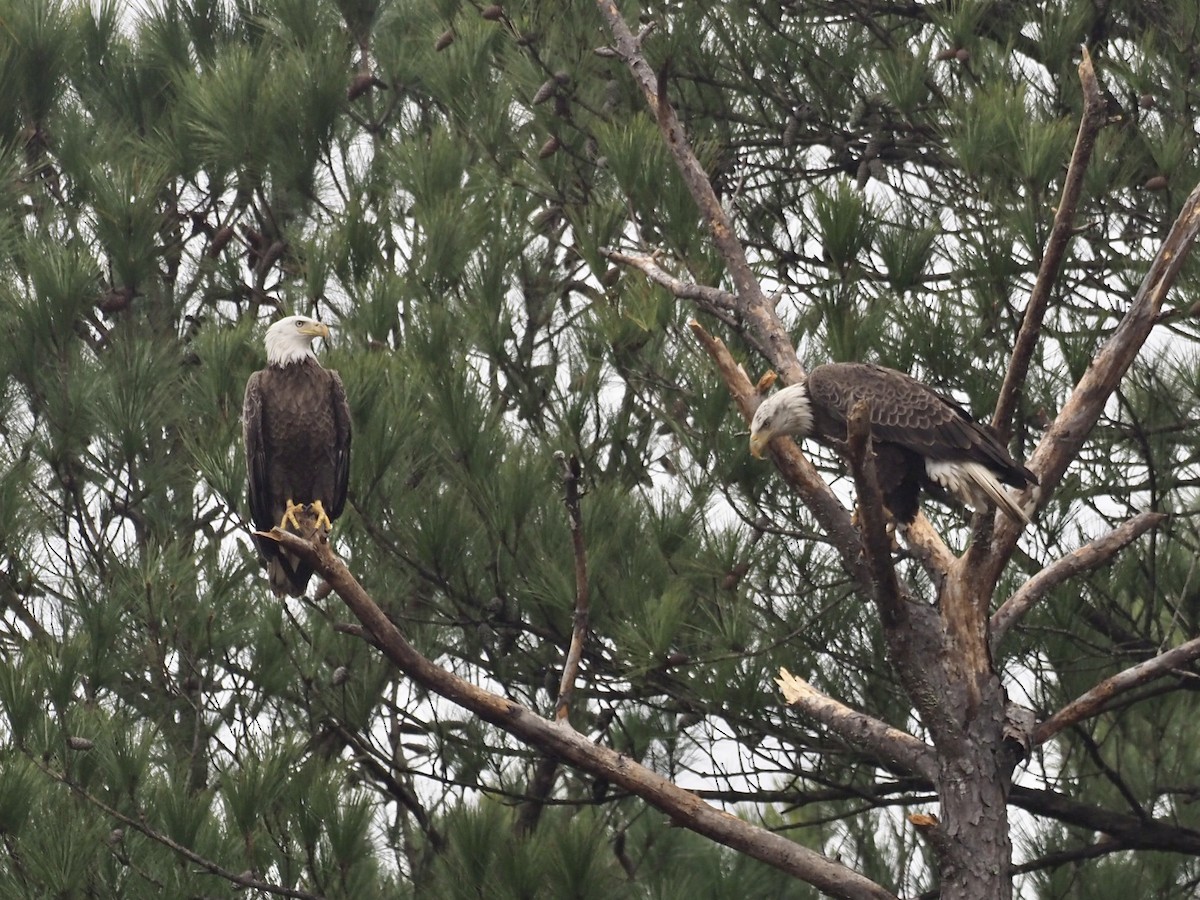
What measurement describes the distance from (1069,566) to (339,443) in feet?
6.57

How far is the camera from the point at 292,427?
4.72 meters

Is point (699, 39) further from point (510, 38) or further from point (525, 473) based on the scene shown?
point (525, 473)

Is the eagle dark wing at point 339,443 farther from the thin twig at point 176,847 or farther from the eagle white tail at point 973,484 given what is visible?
the eagle white tail at point 973,484

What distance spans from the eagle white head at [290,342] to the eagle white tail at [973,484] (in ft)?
5.62

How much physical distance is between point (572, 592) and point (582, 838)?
1.80 feet

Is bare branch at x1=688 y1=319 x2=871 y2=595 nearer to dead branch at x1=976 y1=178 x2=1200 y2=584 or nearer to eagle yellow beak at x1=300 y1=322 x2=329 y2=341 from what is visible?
dead branch at x1=976 y1=178 x2=1200 y2=584

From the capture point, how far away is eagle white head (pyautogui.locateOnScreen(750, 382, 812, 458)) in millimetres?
3787

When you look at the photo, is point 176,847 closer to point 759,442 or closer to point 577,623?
point 577,623

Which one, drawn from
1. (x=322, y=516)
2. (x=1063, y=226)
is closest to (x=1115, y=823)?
(x=1063, y=226)

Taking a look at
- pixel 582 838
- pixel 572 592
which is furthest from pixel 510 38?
pixel 582 838

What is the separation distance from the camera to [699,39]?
16.6ft

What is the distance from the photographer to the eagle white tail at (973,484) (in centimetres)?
358

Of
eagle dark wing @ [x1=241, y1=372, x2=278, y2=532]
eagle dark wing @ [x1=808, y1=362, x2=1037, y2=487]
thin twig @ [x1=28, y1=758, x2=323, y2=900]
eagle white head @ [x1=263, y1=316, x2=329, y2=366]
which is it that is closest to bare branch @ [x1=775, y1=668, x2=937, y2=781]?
eagle dark wing @ [x1=808, y1=362, x2=1037, y2=487]

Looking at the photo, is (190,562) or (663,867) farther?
(663,867)
